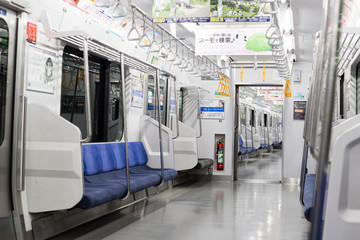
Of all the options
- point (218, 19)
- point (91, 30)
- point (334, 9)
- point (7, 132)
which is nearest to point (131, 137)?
point (91, 30)

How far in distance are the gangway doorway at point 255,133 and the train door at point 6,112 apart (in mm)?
6543

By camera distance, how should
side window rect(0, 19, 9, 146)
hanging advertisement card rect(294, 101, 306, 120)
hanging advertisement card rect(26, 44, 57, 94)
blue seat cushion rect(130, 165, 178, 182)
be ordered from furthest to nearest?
hanging advertisement card rect(294, 101, 306, 120)
blue seat cushion rect(130, 165, 178, 182)
hanging advertisement card rect(26, 44, 57, 94)
side window rect(0, 19, 9, 146)

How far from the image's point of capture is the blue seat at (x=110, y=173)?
4164 millimetres

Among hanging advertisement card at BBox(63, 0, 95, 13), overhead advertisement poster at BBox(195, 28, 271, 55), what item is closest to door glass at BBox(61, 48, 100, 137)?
hanging advertisement card at BBox(63, 0, 95, 13)

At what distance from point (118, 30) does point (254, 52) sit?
220cm

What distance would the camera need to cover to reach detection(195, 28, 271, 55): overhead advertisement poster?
6676 millimetres

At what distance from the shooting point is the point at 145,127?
6.98 m

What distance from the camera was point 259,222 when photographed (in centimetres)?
525

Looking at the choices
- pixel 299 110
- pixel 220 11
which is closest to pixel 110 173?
pixel 220 11

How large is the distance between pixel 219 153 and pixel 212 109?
1016mm

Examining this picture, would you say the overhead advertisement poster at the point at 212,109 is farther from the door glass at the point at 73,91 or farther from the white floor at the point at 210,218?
the door glass at the point at 73,91

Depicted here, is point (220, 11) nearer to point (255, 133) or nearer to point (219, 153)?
point (219, 153)

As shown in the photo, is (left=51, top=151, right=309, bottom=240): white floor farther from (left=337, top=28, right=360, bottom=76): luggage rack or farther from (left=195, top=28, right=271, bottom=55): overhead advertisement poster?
(left=195, top=28, right=271, bottom=55): overhead advertisement poster

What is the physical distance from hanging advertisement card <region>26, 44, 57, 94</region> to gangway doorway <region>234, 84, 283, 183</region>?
598 centimetres
